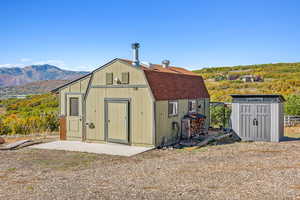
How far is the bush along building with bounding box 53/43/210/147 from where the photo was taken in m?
12.7

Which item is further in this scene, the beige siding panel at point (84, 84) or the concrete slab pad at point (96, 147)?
the beige siding panel at point (84, 84)

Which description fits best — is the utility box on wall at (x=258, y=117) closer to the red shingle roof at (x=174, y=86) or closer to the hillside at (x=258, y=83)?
the red shingle roof at (x=174, y=86)

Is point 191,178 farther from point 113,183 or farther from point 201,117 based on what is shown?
point 201,117

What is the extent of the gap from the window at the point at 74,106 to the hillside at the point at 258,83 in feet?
86.2

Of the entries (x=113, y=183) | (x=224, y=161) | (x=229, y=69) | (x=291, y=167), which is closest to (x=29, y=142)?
(x=113, y=183)

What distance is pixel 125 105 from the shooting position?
13.2 m

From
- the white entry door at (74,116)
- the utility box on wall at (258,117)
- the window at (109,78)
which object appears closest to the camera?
the window at (109,78)

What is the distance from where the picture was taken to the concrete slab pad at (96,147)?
11.8 meters

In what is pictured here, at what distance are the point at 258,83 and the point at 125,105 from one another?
43.7 meters

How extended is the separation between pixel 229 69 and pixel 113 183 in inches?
2743

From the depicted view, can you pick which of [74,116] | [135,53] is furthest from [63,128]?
[135,53]

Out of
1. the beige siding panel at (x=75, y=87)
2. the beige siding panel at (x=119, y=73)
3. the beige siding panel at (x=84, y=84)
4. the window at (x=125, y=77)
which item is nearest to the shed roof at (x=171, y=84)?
the beige siding panel at (x=75, y=87)

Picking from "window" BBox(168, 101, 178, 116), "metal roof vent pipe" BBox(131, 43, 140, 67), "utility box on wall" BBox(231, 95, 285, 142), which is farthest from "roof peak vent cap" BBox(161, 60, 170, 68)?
"utility box on wall" BBox(231, 95, 285, 142)

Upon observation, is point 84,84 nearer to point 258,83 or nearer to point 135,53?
point 135,53
